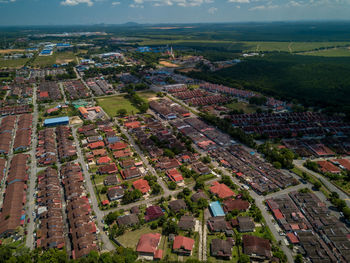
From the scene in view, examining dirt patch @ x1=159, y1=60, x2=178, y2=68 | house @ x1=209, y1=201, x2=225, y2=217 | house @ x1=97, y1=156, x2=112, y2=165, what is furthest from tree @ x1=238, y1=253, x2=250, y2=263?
dirt patch @ x1=159, y1=60, x2=178, y2=68

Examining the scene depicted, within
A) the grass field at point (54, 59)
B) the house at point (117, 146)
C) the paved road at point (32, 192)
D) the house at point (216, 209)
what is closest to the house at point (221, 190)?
the house at point (216, 209)

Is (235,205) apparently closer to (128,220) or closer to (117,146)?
(128,220)

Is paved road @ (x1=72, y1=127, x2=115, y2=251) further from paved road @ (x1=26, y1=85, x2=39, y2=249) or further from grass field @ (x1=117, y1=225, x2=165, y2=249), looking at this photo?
paved road @ (x1=26, y1=85, x2=39, y2=249)

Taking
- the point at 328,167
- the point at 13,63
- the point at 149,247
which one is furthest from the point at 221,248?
the point at 13,63

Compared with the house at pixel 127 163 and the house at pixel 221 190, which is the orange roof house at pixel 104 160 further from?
the house at pixel 221 190

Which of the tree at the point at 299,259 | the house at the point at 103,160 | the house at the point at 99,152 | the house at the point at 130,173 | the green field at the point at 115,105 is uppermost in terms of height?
the green field at the point at 115,105
